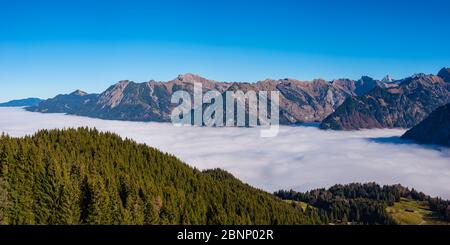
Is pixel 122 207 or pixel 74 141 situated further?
pixel 74 141

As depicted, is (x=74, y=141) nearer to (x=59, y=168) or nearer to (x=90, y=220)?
(x=59, y=168)

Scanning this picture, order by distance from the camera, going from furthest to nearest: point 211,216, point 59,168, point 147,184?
1. point 211,216
2. point 147,184
3. point 59,168

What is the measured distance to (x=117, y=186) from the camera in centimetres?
14462

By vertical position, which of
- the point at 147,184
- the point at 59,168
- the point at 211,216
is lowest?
the point at 211,216

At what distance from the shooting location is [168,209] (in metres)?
152

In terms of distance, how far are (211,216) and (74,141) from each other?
225 feet
